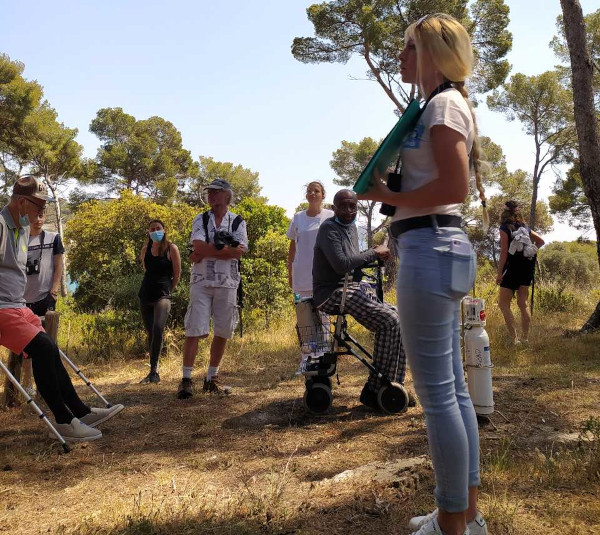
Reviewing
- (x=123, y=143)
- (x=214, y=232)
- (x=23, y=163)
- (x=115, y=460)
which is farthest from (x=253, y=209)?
(x=123, y=143)

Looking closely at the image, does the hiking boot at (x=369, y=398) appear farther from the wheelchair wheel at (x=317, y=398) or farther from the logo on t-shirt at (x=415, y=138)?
the logo on t-shirt at (x=415, y=138)

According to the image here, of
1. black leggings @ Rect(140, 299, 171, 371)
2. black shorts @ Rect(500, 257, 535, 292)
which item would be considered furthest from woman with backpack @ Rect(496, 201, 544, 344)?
black leggings @ Rect(140, 299, 171, 371)

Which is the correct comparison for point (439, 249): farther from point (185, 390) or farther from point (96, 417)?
point (185, 390)

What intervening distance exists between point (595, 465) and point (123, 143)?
33451 mm

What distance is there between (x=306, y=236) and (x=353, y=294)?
5.14 feet

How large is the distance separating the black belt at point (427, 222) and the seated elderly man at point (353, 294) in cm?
225

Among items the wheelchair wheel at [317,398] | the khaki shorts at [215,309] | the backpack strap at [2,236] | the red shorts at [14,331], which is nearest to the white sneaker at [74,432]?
the red shorts at [14,331]

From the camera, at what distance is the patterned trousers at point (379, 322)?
421cm

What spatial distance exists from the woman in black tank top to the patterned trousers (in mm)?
2765

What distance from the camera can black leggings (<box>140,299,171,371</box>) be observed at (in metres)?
6.24

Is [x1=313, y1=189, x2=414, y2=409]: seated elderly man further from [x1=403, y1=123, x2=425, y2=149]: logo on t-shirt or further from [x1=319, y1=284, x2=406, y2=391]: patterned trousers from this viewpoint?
[x1=403, y1=123, x2=425, y2=149]: logo on t-shirt

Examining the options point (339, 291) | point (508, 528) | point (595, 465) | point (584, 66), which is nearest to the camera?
point (508, 528)

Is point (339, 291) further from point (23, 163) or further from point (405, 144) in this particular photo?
point (23, 163)

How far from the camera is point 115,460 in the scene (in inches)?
137
